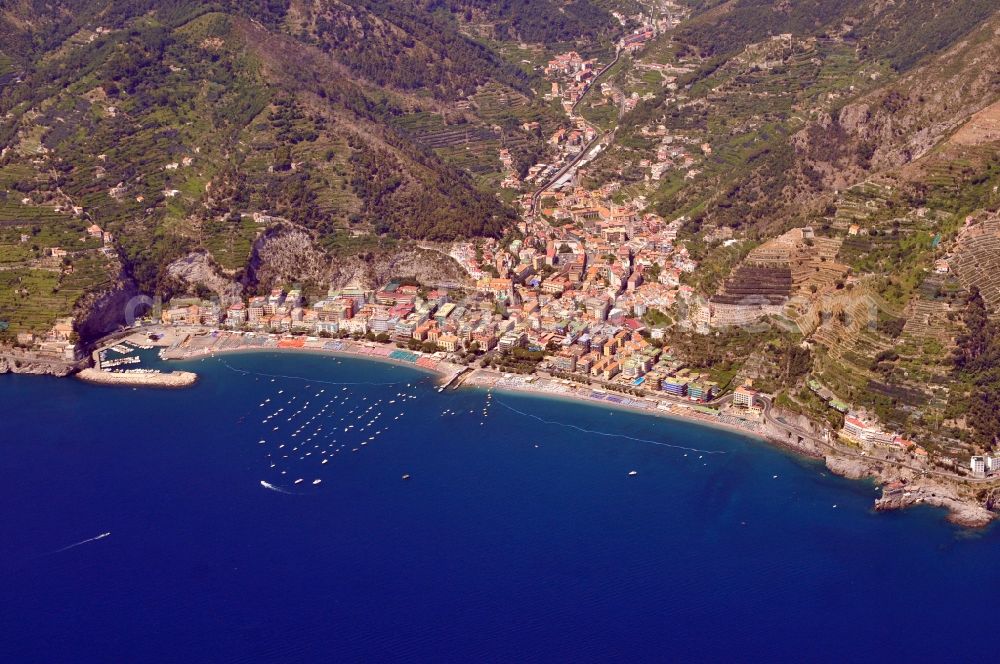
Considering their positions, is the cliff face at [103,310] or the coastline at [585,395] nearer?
the coastline at [585,395]

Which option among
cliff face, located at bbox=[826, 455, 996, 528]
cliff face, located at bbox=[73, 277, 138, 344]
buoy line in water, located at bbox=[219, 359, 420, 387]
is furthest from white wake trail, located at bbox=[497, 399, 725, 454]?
cliff face, located at bbox=[73, 277, 138, 344]

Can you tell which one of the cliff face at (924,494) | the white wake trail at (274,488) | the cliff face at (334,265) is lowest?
the white wake trail at (274,488)

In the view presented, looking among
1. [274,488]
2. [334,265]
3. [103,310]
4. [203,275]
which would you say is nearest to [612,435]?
[274,488]

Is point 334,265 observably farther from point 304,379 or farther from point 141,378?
point 141,378

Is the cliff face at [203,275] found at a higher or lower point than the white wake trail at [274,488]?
higher

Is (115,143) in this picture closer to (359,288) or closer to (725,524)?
(359,288)

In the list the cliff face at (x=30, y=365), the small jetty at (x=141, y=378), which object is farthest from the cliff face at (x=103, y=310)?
the small jetty at (x=141, y=378)

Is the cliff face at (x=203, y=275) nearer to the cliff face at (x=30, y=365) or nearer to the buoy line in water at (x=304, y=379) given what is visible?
the buoy line in water at (x=304, y=379)

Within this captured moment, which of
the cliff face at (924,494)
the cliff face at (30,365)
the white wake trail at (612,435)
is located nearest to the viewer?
the cliff face at (924,494)

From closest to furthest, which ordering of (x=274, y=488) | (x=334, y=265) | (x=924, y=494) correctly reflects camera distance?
(x=924, y=494)
(x=274, y=488)
(x=334, y=265)
